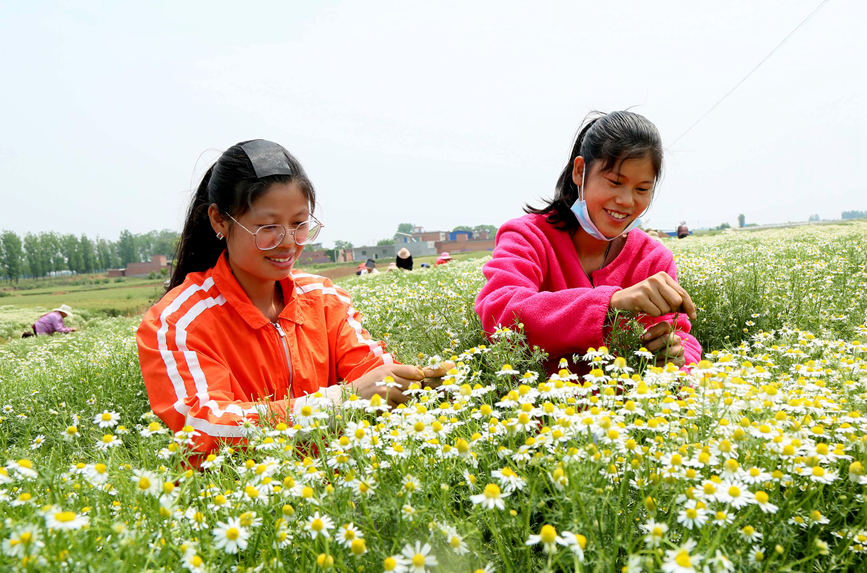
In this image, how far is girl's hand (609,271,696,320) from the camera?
2357 mm

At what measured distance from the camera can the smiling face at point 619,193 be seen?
3047 millimetres

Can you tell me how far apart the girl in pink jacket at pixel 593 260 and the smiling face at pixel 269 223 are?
3.44ft

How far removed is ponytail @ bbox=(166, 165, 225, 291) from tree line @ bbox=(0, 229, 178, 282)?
102279 mm

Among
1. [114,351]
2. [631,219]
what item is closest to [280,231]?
[631,219]

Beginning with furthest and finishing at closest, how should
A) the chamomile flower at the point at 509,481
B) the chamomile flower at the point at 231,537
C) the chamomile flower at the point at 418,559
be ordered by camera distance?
the chamomile flower at the point at 509,481
the chamomile flower at the point at 231,537
the chamomile flower at the point at 418,559

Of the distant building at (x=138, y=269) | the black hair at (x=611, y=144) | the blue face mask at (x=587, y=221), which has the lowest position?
the distant building at (x=138, y=269)

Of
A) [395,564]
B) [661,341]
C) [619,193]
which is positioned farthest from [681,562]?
[619,193]

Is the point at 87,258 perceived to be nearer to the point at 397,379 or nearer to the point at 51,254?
the point at 51,254

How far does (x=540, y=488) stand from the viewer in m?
1.44

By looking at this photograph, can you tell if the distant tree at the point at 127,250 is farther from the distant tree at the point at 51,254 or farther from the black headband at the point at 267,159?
the black headband at the point at 267,159

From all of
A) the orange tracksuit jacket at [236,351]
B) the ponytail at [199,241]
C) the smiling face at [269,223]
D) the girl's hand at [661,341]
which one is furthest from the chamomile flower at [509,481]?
the ponytail at [199,241]

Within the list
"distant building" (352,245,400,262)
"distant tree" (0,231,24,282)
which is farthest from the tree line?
"distant building" (352,245,400,262)

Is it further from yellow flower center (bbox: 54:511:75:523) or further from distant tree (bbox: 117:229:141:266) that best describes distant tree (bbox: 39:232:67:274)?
yellow flower center (bbox: 54:511:75:523)

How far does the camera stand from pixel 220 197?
306cm
